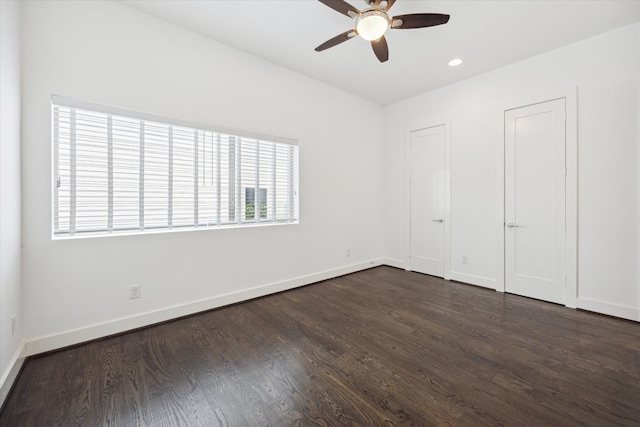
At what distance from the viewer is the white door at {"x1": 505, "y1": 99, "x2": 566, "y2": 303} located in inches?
123

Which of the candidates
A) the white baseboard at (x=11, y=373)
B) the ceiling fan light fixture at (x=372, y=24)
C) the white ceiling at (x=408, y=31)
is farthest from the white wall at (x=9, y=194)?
the ceiling fan light fixture at (x=372, y=24)

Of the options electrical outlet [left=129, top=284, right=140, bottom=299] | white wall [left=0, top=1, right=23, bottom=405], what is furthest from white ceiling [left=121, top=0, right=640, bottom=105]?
electrical outlet [left=129, top=284, right=140, bottom=299]

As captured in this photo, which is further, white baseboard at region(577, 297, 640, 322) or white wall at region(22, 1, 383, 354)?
white baseboard at region(577, 297, 640, 322)

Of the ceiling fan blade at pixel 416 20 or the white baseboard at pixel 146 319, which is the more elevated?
the ceiling fan blade at pixel 416 20

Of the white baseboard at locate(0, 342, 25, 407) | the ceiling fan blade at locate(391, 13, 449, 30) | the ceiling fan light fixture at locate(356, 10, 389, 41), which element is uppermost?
the ceiling fan blade at locate(391, 13, 449, 30)

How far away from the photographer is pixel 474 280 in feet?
12.6

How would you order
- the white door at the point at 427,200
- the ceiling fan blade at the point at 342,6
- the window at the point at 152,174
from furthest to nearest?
the white door at the point at 427,200 → the window at the point at 152,174 → the ceiling fan blade at the point at 342,6

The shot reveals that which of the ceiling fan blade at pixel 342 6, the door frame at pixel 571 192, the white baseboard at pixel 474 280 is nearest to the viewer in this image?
the ceiling fan blade at pixel 342 6

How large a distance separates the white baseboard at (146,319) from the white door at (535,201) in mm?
2761

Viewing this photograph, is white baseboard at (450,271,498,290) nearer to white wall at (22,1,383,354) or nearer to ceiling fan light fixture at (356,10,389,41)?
white wall at (22,1,383,354)

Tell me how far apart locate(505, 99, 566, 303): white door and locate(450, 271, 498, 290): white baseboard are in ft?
0.57

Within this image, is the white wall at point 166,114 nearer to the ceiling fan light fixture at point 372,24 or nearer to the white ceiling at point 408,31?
the white ceiling at point 408,31

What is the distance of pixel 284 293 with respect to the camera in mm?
3516

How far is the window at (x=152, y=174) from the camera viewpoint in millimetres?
2216
